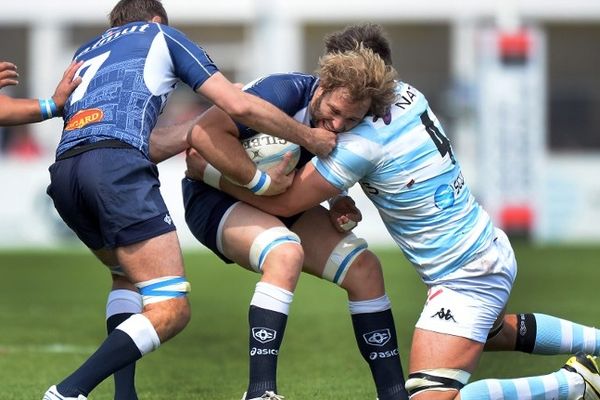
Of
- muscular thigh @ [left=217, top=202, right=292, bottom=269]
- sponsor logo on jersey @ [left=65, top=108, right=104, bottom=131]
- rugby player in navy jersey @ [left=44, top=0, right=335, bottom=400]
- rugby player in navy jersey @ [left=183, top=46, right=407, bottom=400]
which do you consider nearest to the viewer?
rugby player in navy jersey @ [left=44, top=0, right=335, bottom=400]

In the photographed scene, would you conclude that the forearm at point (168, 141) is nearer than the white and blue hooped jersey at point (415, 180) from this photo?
No

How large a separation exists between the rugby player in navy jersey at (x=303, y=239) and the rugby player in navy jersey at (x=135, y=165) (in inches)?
8.7

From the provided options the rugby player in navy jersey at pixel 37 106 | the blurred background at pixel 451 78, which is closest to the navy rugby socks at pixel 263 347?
the rugby player in navy jersey at pixel 37 106

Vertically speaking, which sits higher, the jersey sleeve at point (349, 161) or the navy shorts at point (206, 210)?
the jersey sleeve at point (349, 161)

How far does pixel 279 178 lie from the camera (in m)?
6.31

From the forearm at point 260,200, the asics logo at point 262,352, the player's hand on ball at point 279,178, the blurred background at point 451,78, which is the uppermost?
the player's hand on ball at point 279,178

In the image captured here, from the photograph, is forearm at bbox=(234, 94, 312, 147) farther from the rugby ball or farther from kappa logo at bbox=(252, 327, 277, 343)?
kappa logo at bbox=(252, 327, 277, 343)

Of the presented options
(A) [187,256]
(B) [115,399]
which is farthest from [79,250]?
(B) [115,399]

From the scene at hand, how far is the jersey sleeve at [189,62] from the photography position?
20.2 feet

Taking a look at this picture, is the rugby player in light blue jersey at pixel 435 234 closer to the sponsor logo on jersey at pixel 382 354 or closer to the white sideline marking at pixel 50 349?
the sponsor logo on jersey at pixel 382 354

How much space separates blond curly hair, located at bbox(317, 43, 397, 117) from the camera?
600 cm

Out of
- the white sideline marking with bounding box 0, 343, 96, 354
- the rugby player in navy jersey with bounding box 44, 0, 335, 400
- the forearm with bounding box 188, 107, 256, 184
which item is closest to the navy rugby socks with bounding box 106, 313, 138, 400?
the rugby player in navy jersey with bounding box 44, 0, 335, 400

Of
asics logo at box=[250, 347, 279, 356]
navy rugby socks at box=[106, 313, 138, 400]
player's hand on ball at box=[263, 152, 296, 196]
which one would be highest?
player's hand on ball at box=[263, 152, 296, 196]

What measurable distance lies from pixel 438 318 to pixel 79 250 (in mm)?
15331
